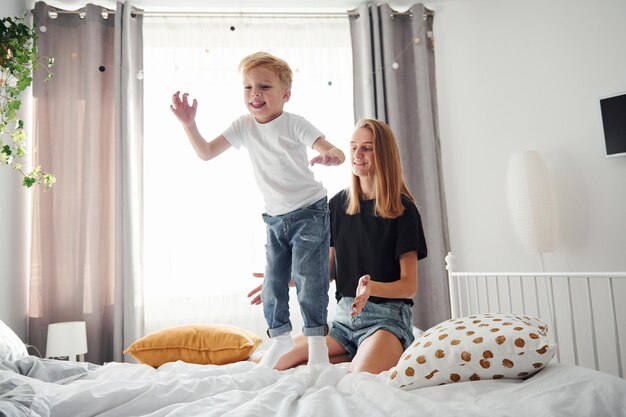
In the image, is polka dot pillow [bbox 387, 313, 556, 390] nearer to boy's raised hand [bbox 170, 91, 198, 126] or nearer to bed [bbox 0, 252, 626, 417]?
bed [bbox 0, 252, 626, 417]

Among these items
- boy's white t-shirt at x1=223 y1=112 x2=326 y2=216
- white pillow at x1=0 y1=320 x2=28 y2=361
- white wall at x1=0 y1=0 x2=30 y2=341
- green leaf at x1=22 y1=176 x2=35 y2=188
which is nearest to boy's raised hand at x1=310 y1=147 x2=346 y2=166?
boy's white t-shirt at x1=223 y1=112 x2=326 y2=216

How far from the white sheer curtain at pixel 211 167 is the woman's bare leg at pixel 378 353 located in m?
1.62

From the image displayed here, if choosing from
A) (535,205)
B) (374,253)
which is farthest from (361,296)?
(535,205)

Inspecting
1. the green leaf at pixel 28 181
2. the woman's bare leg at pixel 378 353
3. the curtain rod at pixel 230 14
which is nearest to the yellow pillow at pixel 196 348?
the woman's bare leg at pixel 378 353

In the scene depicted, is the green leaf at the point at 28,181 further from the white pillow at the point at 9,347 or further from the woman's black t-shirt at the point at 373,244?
the woman's black t-shirt at the point at 373,244

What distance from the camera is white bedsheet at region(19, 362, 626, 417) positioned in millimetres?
929

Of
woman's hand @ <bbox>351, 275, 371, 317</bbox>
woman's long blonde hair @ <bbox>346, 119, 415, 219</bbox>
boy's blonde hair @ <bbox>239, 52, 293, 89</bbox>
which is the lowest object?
woman's hand @ <bbox>351, 275, 371, 317</bbox>

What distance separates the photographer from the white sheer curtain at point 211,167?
3266mm

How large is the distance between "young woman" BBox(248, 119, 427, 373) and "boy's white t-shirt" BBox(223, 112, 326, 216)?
35cm

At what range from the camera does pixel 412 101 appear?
11.5 ft

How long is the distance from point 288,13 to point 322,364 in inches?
110

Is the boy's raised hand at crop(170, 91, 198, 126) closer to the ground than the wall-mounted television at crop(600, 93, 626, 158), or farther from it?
closer to the ground

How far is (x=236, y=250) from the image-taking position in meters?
3.32

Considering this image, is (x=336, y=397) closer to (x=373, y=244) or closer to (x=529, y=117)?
(x=373, y=244)
